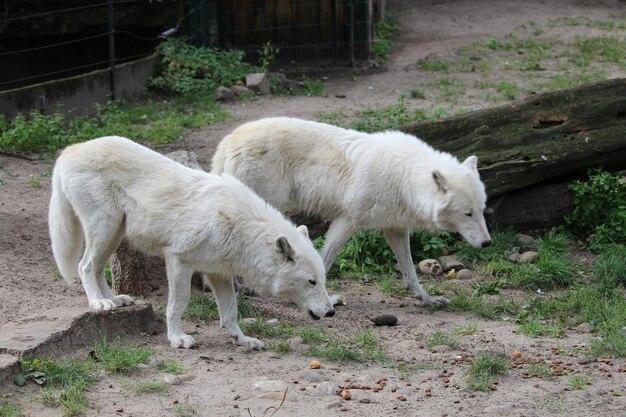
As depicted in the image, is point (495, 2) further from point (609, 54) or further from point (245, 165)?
point (245, 165)

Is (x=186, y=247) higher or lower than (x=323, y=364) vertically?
higher

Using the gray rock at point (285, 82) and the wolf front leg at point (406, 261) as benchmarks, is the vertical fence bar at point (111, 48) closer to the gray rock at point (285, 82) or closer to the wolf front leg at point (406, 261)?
the gray rock at point (285, 82)

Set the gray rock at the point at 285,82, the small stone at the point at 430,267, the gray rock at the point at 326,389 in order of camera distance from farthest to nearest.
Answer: the gray rock at the point at 285,82
the small stone at the point at 430,267
the gray rock at the point at 326,389

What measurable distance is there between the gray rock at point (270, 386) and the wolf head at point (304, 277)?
790mm

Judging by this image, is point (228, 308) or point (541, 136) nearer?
point (228, 308)

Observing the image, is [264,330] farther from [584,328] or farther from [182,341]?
[584,328]

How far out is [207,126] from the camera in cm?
1306

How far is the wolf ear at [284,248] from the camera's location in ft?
20.9

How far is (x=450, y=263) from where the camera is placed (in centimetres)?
900

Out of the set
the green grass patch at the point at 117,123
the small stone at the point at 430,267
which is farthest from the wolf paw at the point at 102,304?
the green grass patch at the point at 117,123

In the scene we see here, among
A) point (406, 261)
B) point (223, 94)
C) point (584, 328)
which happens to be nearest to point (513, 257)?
point (406, 261)

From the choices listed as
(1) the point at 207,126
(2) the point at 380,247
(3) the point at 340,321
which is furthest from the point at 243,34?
(3) the point at 340,321

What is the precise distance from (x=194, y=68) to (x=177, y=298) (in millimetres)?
9125

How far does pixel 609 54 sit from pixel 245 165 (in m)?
10.5
